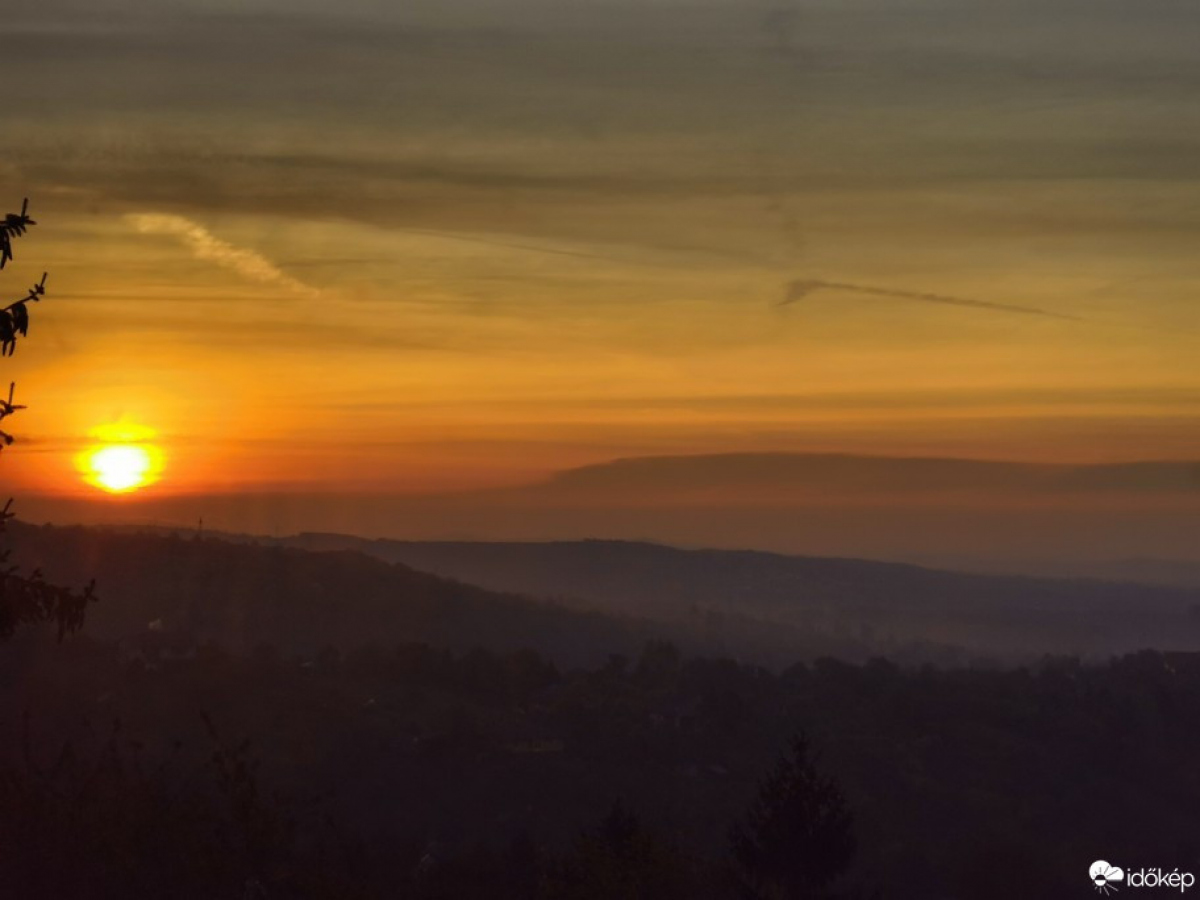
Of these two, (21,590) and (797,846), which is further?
(797,846)

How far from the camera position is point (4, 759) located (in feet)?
92.8

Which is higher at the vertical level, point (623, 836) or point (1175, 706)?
point (1175, 706)

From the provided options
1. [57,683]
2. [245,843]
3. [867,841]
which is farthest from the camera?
[57,683]

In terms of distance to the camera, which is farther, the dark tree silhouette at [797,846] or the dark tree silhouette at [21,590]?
the dark tree silhouette at [797,846]

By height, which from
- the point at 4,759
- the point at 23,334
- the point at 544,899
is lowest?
the point at 544,899

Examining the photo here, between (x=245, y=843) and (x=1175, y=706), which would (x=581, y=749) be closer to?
(x=1175, y=706)

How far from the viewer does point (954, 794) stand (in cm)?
13650

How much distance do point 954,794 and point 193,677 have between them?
67285mm

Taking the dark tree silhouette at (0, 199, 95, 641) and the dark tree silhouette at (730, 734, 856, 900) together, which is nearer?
the dark tree silhouette at (0, 199, 95, 641)

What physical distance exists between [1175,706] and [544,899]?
6033 inches

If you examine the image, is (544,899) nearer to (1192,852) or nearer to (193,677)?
(1192,852)

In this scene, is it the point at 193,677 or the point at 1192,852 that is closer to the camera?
the point at 1192,852

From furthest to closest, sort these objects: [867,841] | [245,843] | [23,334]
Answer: [867,841] → [245,843] → [23,334]

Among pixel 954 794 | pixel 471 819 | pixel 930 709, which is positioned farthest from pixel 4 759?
pixel 930 709
